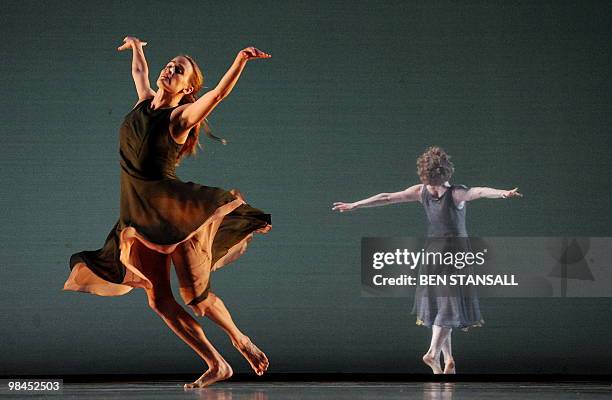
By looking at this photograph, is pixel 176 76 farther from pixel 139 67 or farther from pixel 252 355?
pixel 252 355

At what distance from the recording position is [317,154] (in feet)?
20.5

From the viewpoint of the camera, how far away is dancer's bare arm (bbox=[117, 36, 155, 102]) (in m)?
5.99

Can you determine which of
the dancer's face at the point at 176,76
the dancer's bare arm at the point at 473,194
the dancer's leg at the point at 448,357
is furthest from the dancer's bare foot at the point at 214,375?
the dancer's bare arm at the point at 473,194

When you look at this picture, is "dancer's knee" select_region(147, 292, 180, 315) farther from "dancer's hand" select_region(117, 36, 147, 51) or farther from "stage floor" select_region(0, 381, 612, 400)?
"dancer's hand" select_region(117, 36, 147, 51)

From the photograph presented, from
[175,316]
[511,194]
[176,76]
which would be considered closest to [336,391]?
[175,316]

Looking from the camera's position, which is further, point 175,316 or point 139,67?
point 139,67

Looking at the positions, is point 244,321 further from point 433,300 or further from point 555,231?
point 555,231

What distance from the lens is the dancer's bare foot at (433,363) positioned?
613cm

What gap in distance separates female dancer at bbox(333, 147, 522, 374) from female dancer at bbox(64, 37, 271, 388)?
915 mm

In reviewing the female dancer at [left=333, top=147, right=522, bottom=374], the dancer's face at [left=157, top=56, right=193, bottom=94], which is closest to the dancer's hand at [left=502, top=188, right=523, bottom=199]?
the female dancer at [left=333, top=147, right=522, bottom=374]

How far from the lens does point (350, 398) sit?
5207 millimetres

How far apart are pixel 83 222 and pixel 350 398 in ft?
6.53

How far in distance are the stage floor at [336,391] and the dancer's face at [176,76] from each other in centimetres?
163

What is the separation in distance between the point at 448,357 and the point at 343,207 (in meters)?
1.07
